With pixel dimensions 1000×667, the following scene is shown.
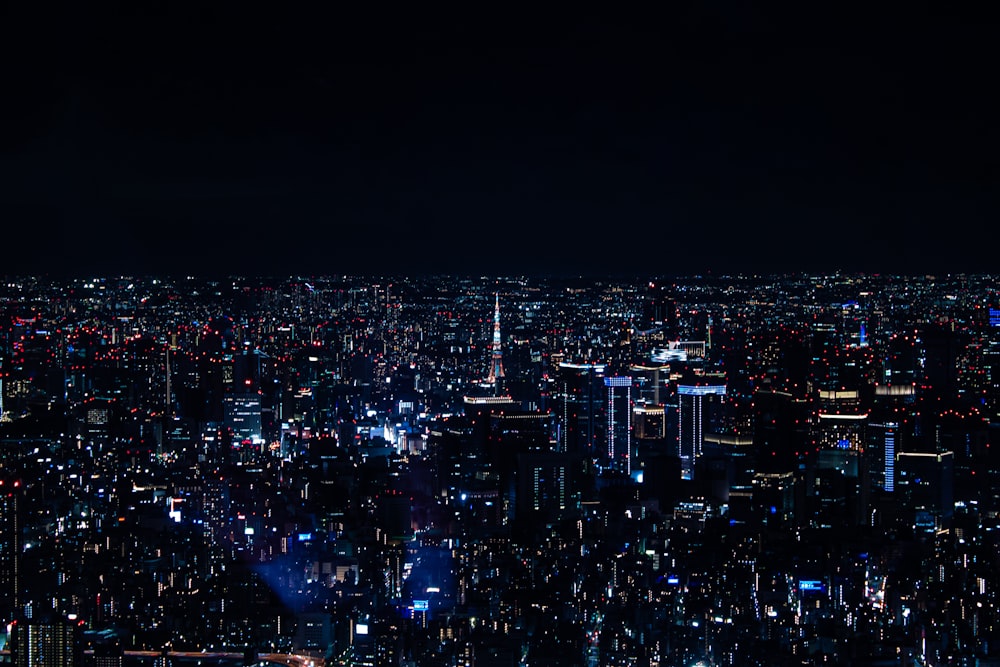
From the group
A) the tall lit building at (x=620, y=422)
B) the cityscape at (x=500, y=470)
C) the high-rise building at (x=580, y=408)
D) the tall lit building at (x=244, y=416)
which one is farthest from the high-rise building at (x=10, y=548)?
the tall lit building at (x=620, y=422)

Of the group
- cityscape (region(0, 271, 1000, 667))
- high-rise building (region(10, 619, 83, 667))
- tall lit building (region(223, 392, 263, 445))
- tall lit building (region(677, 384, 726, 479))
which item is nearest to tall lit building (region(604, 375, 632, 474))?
cityscape (region(0, 271, 1000, 667))

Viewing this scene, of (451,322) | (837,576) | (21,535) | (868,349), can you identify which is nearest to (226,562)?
(21,535)

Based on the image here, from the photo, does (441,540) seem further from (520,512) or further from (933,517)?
(933,517)

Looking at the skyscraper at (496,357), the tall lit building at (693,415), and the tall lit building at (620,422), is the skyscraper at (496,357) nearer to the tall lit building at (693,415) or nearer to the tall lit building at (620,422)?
the tall lit building at (620,422)

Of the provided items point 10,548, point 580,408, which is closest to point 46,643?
A: point 10,548

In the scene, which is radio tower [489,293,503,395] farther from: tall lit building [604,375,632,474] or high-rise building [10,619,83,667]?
high-rise building [10,619,83,667]

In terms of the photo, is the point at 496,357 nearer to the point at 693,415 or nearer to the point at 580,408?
the point at 580,408
